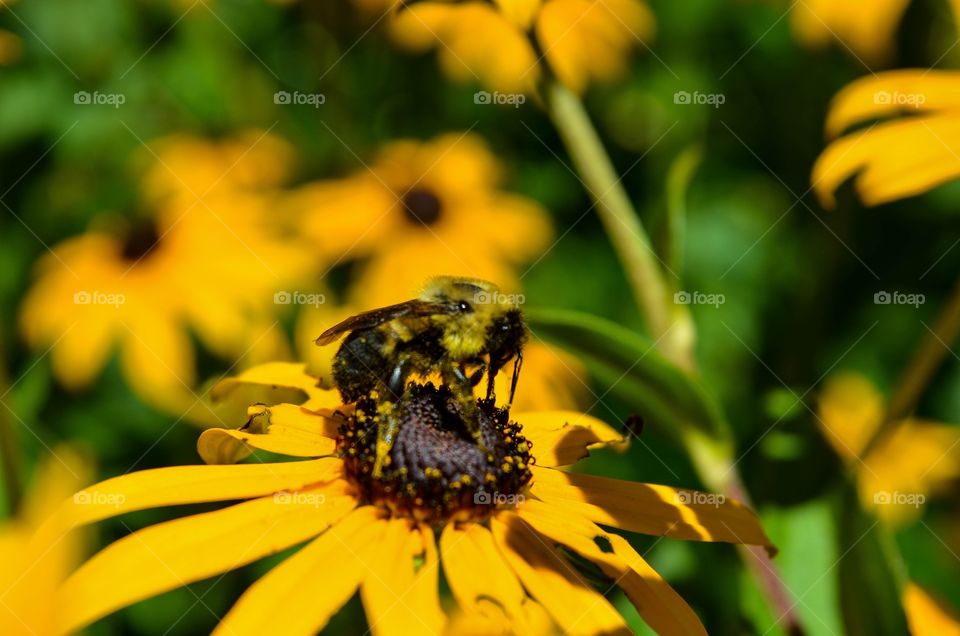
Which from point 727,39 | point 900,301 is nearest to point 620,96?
point 727,39

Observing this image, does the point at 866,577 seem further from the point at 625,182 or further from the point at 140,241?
the point at 140,241

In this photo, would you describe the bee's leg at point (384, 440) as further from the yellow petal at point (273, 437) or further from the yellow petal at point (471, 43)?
the yellow petal at point (471, 43)

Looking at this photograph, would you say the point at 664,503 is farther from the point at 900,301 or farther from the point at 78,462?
the point at 900,301

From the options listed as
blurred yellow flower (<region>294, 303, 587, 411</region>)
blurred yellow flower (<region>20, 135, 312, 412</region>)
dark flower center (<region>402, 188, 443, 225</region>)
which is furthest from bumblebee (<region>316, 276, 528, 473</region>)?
dark flower center (<region>402, 188, 443, 225</region>)

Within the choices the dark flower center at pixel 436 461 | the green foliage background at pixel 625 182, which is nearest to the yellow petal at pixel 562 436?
the dark flower center at pixel 436 461

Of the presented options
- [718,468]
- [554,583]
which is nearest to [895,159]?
[718,468]
